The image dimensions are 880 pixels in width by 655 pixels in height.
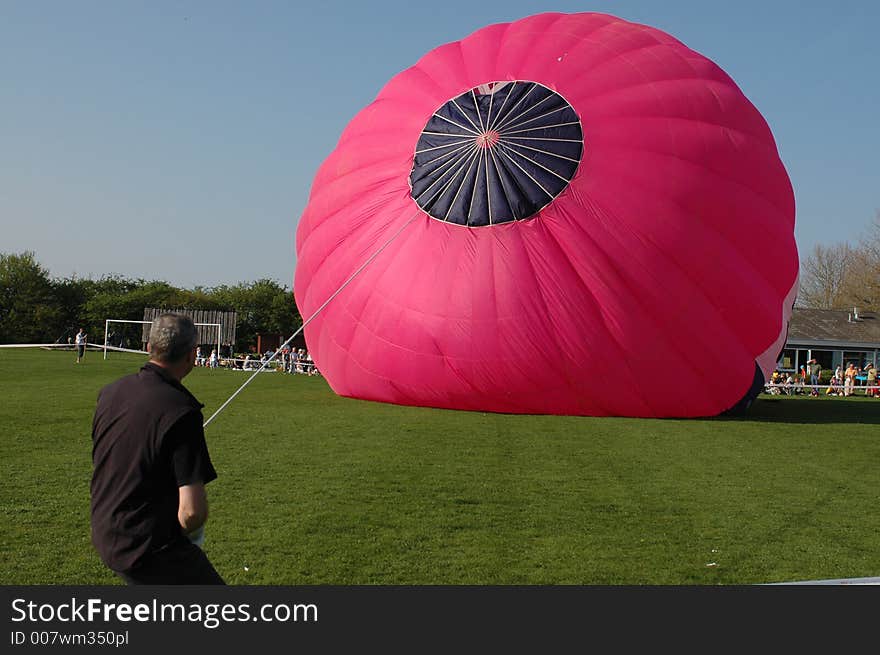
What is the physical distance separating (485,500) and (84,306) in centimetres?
5101

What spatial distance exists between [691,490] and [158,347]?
6.30 metres

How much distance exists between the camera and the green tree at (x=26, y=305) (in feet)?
172

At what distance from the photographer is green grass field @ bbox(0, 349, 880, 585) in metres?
5.52

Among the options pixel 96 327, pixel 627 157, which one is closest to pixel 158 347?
pixel 627 157

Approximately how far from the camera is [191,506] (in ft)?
10.1

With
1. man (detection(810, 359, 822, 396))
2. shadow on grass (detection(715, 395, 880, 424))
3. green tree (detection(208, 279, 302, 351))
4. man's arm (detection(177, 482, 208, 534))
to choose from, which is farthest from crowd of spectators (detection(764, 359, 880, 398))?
green tree (detection(208, 279, 302, 351))

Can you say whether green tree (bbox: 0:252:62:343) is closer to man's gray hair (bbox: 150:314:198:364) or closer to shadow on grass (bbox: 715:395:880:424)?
shadow on grass (bbox: 715:395:880:424)

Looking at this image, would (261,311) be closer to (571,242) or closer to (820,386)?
(820,386)

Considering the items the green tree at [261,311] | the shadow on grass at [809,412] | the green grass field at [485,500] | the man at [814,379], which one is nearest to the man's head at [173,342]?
the green grass field at [485,500]

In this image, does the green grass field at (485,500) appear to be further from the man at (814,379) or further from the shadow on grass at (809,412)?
the man at (814,379)

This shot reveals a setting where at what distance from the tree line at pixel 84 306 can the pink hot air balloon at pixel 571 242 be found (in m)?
37.6

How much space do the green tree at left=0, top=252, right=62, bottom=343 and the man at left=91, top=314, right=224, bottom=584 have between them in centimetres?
5357

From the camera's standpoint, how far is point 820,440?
12672mm

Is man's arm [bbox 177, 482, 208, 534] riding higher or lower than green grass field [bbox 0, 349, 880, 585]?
higher
